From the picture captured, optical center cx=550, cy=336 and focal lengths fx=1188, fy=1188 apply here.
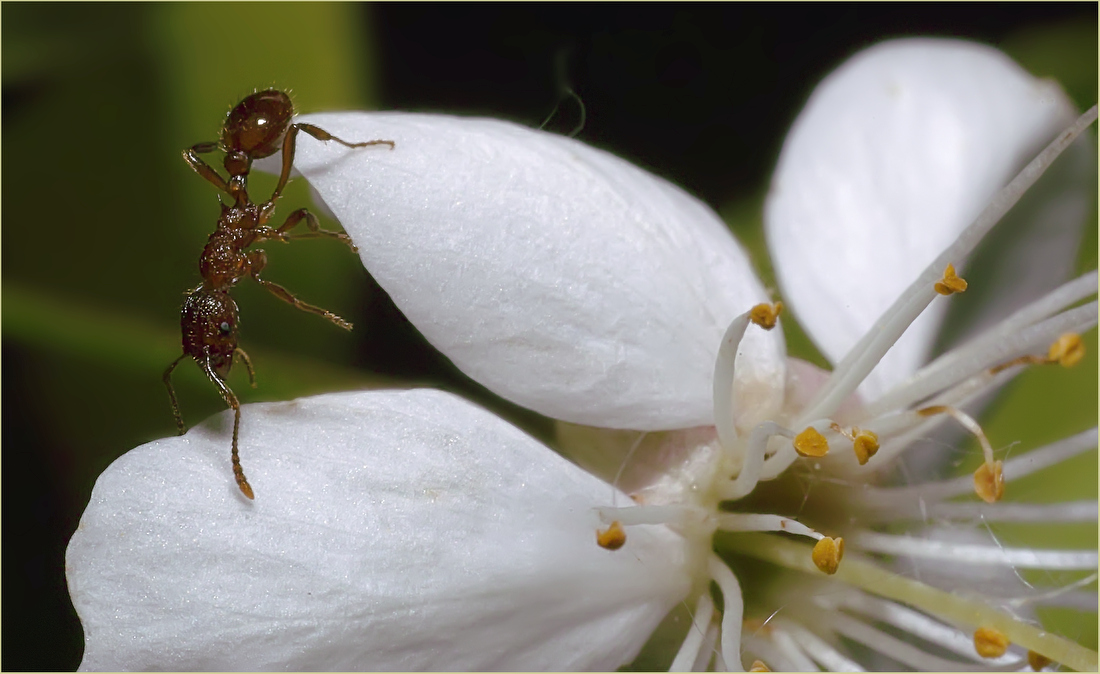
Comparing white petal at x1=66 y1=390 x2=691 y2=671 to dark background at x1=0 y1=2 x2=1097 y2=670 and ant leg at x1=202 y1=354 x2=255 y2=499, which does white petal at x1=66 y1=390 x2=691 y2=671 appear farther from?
dark background at x1=0 y1=2 x2=1097 y2=670

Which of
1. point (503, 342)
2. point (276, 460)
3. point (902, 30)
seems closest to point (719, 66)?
point (902, 30)

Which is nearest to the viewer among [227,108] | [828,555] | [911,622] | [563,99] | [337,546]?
[337,546]

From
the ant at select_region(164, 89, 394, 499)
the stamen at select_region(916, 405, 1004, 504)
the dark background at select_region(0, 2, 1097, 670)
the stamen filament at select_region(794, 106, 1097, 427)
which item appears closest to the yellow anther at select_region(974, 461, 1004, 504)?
the stamen at select_region(916, 405, 1004, 504)

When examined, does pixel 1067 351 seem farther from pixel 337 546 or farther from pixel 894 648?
pixel 337 546

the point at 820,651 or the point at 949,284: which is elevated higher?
the point at 949,284

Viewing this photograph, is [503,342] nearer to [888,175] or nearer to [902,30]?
[888,175]

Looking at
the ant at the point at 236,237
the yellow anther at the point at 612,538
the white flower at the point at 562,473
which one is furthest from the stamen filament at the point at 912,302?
the ant at the point at 236,237

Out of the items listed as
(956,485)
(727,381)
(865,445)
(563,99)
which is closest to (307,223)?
(563,99)

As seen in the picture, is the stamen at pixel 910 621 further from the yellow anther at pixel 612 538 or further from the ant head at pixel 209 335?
the ant head at pixel 209 335
